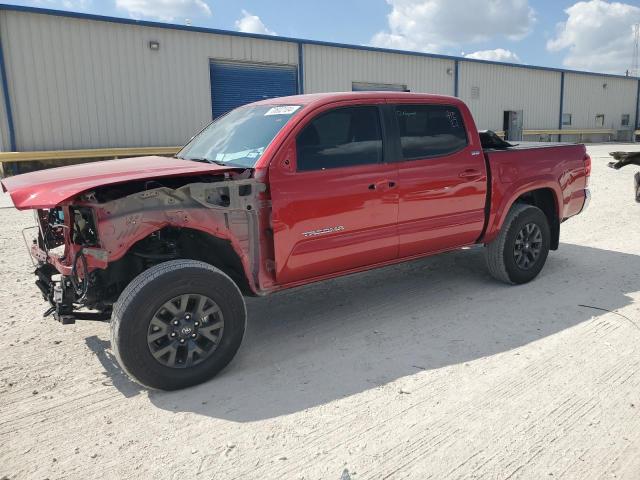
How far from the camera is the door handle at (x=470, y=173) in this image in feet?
15.3

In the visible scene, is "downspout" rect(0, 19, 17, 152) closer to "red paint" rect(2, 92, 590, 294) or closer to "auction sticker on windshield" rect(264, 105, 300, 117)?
"red paint" rect(2, 92, 590, 294)

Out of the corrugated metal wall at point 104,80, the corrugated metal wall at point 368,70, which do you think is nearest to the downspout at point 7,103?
the corrugated metal wall at point 104,80

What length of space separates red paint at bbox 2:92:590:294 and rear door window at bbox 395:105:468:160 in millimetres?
71

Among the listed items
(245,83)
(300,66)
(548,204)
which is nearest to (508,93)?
(300,66)

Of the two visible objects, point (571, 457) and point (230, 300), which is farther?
point (230, 300)

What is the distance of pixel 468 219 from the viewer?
479cm

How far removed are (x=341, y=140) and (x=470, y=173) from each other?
1446mm

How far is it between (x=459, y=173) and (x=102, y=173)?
3022 mm

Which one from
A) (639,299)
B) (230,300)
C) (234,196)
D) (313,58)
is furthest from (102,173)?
(313,58)

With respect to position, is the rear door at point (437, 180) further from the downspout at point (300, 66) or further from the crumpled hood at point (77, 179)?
the downspout at point (300, 66)

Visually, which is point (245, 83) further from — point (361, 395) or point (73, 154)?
point (361, 395)

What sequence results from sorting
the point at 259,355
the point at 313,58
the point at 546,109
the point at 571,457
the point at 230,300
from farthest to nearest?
the point at 546,109 < the point at 313,58 < the point at 259,355 < the point at 230,300 < the point at 571,457

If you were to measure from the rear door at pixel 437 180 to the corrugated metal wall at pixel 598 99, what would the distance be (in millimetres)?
31220

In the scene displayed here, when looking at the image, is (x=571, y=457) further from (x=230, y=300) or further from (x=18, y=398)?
(x=18, y=398)
